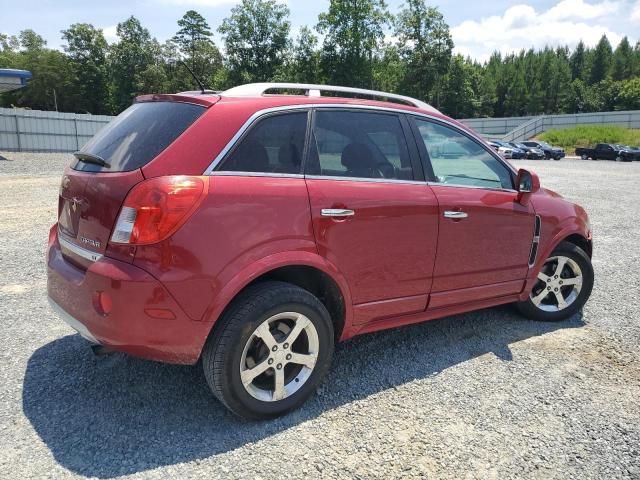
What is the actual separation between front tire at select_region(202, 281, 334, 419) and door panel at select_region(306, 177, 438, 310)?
35 cm

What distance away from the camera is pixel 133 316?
8.23 ft

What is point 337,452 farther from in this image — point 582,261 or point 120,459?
point 582,261

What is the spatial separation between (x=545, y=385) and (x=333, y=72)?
199 feet

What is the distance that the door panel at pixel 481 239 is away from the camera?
140 inches

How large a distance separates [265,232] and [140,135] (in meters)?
0.94

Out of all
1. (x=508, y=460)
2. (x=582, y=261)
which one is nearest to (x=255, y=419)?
(x=508, y=460)

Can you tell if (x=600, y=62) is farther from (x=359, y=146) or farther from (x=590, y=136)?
(x=359, y=146)

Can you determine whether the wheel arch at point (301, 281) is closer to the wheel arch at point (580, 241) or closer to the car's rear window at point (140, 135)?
the car's rear window at point (140, 135)

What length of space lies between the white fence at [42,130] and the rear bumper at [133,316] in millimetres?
27421

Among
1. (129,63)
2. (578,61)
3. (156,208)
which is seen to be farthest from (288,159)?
(578,61)

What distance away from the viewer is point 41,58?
7075 centimetres

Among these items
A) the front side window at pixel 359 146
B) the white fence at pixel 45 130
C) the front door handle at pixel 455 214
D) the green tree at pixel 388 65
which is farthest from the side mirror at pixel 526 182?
the green tree at pixel 388 65

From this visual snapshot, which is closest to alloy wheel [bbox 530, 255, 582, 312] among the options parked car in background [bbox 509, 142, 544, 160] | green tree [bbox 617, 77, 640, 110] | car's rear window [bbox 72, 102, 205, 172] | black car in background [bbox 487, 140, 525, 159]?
car's rear window [bbox 72, 102, 205, 172]

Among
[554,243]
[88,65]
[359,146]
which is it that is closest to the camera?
[359,146]
